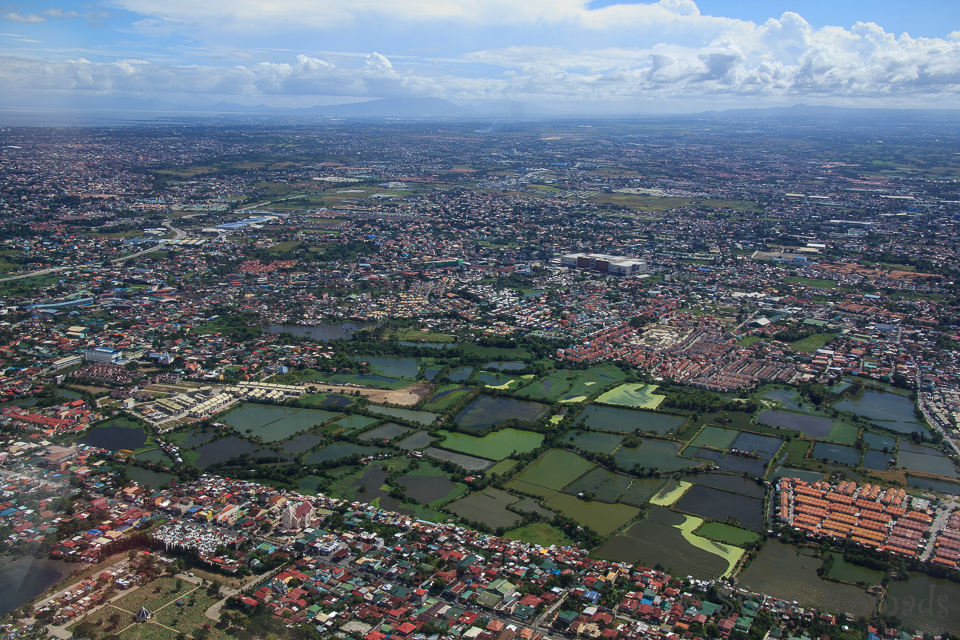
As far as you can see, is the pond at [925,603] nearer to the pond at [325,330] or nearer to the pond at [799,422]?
the pond at [799,422]

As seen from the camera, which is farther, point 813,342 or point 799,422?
point 813,342

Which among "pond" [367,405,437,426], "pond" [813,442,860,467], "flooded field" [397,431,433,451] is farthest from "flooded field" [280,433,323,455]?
"pond" [813,442,860,467]

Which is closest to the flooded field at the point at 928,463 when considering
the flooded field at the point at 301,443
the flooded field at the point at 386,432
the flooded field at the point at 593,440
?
the flooded field at the point at 593,440

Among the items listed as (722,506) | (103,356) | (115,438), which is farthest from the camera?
(103,356)

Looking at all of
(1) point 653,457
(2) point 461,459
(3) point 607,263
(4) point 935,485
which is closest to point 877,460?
(4) point 935,485

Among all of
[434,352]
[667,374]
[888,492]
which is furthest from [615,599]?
[434,352]

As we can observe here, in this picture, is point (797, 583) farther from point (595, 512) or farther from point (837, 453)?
point (837, 453)

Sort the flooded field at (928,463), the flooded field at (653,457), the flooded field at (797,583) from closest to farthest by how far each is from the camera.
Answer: the flooded field at (797,583) < the flooded field at (928,463) < the flooded field at (653,457)
